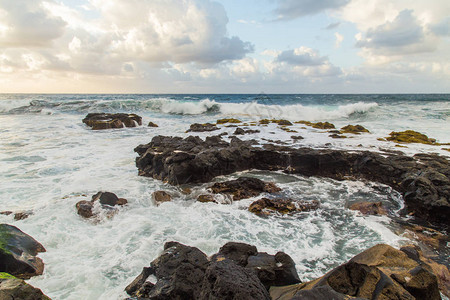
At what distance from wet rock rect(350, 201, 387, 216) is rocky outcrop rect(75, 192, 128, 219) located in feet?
Result: 21.6

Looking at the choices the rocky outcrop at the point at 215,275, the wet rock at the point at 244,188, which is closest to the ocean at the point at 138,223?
the wet rock at the point at 244,188

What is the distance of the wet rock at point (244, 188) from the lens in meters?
7.82

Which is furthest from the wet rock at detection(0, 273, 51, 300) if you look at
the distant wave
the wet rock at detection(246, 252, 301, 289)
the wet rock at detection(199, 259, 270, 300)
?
the distant wave

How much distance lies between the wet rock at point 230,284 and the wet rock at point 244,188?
4.82 metres

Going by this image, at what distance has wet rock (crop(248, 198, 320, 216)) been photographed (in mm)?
6855

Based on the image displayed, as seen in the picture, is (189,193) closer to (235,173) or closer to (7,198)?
(235,173)

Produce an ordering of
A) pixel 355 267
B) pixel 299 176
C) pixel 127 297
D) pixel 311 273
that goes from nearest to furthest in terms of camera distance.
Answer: pixel 355 267 → pixel 127 297 → pixel 311 273 → pixel 299 176

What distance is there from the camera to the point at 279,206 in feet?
22.9

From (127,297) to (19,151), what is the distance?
43.1 ft

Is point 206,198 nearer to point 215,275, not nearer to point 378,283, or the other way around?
point 215,275

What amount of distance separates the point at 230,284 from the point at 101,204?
18.0ft

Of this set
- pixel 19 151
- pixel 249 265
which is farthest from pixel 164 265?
pixel 19 151

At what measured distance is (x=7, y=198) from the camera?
7379 mm

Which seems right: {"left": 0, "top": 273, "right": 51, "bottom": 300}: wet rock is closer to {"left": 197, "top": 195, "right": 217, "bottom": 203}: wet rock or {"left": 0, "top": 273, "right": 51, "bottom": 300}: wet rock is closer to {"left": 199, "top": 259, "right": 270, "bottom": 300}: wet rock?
{"left": 199, "top": 259, "right": 270, "bottom": 300}: wet rock
